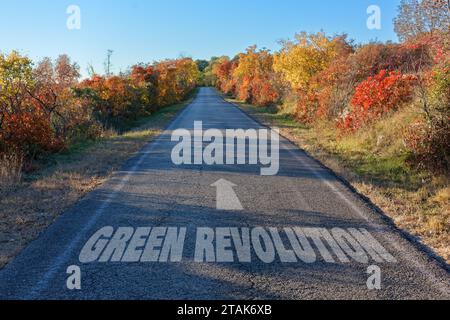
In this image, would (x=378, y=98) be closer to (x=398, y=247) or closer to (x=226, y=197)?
(x=226, y=197)

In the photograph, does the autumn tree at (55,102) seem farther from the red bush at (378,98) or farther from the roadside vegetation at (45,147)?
the red bush at (378,98)

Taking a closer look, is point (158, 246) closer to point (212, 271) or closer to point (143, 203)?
point (212, 271)

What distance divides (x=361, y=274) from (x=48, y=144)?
979cm

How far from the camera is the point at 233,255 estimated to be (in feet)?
15.9

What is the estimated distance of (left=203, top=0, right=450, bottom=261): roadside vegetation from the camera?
7332mm

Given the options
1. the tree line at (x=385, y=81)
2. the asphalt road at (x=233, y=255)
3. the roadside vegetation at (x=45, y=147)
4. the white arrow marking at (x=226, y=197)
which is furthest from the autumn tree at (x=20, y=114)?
the tree line at (x=385, y=81)

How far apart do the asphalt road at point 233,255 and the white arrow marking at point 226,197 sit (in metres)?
0.10

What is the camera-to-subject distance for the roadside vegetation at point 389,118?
733 centimetres

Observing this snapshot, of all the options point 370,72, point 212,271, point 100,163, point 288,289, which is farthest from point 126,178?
point 370,72

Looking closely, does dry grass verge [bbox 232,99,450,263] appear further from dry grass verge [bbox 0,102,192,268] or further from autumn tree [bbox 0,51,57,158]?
autumn tree [bbox 0,51,57,158]

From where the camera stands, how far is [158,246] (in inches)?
201

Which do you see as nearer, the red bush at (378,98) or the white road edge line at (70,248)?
the white road edge line at (70,248)

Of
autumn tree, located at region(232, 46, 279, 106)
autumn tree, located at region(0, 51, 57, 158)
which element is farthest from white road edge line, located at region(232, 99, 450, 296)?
autumn tree, located at region(232, 46, 279, 106)
